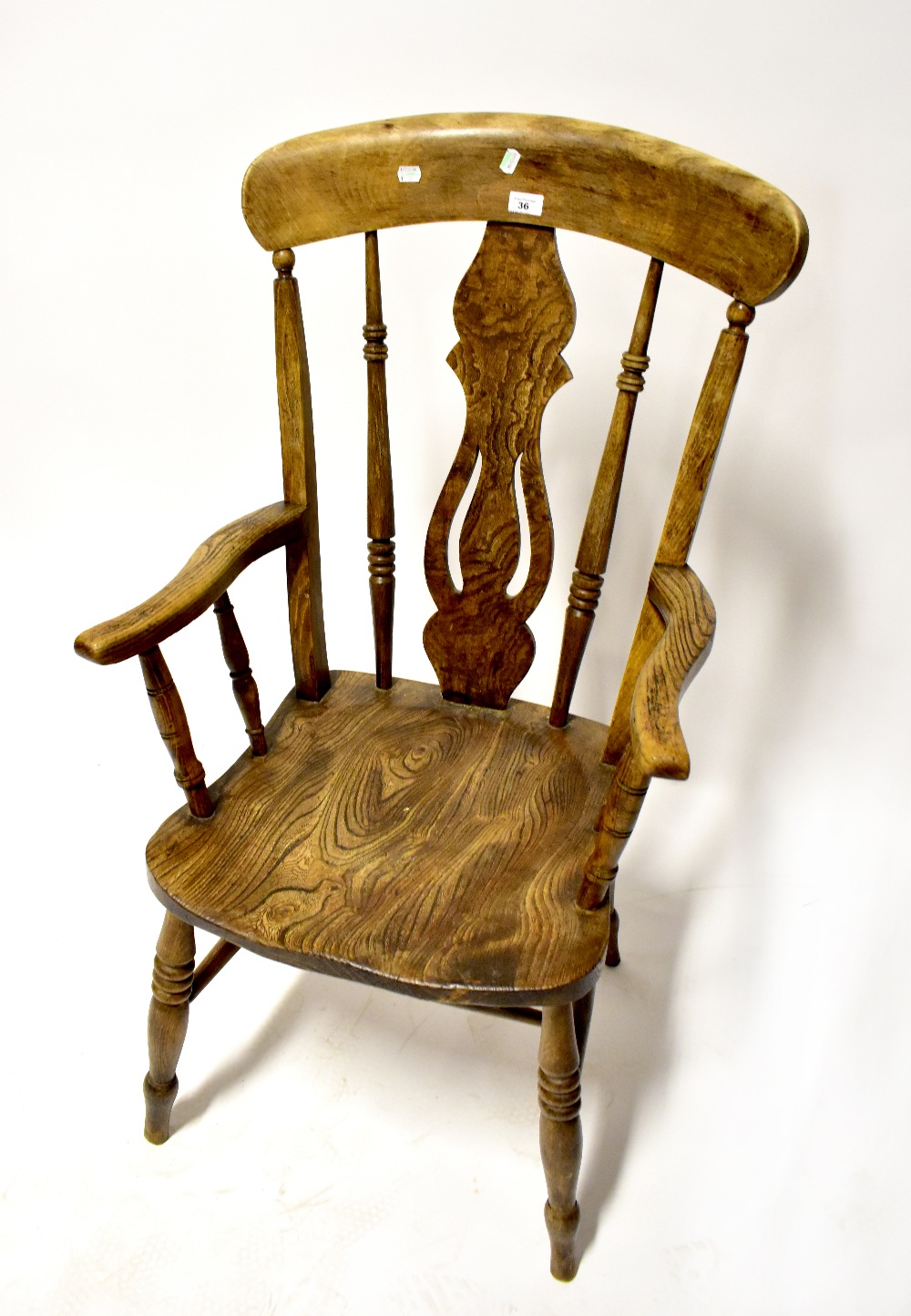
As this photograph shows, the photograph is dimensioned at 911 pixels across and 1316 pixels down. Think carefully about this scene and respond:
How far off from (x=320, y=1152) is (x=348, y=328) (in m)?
1.34

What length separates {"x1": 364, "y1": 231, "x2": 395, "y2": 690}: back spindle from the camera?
4.91 feet

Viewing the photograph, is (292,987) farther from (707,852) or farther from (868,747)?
(868,747)

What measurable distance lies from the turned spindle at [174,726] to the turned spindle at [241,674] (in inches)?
4.7

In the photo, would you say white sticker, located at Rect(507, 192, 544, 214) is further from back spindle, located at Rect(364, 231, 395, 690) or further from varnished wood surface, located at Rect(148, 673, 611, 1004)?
varnished wood surface, located at Rect(148, 673, 611, 1004)

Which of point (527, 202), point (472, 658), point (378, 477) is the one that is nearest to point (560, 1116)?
point (472, 658)

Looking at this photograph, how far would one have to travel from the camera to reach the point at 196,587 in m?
1.32

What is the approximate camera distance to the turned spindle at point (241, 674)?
1.45 metres

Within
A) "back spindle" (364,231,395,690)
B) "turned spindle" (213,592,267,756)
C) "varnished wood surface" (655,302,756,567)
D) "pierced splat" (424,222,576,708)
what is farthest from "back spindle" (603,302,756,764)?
"turned spindle" (213,592,267,756)

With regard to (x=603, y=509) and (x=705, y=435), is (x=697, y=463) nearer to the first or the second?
(x=705, y=435)

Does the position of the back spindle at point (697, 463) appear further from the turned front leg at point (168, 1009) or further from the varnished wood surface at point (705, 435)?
the turned front leg at point (168, 1009)

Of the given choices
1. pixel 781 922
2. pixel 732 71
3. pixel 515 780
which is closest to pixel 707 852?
pixel 781 922

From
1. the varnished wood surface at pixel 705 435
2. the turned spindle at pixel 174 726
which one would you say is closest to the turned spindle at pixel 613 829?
the varnished wood surface at pixel 705 435

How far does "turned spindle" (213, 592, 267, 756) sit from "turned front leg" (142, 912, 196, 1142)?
0.86 feet

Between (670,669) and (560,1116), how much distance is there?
0.56 m
